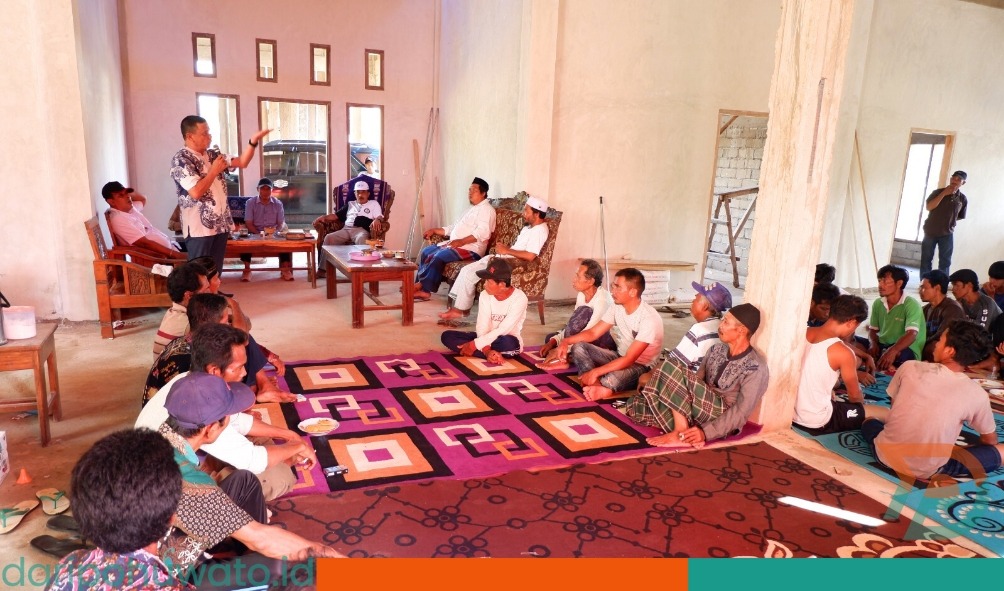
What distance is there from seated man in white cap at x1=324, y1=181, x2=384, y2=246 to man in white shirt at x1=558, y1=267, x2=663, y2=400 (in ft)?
13.8

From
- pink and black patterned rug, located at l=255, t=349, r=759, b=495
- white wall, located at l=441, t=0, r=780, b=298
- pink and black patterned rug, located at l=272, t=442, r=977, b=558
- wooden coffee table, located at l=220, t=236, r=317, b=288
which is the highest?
white wall, located at l=441, t=0, r=780, b=298

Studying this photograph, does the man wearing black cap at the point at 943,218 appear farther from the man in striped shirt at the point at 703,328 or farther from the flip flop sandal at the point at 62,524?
the flip flop sandal at the point at 62,524

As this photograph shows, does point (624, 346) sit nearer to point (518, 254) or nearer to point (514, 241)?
point (518, 254)

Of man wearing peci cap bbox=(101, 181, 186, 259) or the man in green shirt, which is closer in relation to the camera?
the man in green shirt

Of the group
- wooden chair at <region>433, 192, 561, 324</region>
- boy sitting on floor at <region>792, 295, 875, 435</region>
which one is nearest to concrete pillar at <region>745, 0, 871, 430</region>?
boy sitting on floor at <region>792, 295, 875, 435</region>

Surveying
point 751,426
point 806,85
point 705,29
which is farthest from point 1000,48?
point 751,426

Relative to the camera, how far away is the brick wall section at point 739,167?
9977 millimetres

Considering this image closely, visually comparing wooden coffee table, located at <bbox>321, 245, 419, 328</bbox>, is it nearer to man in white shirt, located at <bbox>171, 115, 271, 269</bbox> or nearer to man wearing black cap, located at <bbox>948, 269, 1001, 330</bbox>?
man in white shirt, located at <bbox>171, 115, 271, 269</bbox>

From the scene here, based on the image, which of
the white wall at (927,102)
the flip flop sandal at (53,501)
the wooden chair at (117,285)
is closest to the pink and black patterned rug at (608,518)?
the flip flop sandal at (53,501)

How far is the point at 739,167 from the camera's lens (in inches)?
403

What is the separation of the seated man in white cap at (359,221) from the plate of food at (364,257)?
187 cm

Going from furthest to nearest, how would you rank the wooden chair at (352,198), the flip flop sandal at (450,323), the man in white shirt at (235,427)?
the wooden chair at (352,198) < the flip flop sandal at (450,323) < the man in white shirt at (235,427)

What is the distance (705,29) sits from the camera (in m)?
7.28

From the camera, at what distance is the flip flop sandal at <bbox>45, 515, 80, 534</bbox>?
268 centimetres
